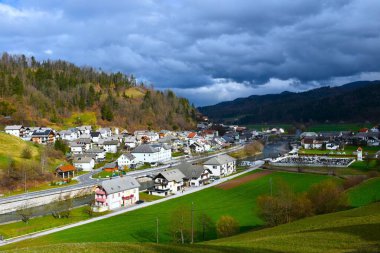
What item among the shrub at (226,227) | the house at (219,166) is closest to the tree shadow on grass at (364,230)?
the shrub at (226,227)

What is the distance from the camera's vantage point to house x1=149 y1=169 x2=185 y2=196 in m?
57.6

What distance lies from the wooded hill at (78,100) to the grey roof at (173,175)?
59502 millimetres

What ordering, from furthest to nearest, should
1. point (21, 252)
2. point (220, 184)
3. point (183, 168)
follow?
point (183, 168), point (220, 184), point (21, 252)

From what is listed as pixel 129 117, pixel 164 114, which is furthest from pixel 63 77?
pixel 164 114

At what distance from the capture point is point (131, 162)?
8231 cm

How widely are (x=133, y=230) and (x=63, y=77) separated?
400 ft

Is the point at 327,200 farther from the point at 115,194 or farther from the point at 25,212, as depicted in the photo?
the point at 25,212

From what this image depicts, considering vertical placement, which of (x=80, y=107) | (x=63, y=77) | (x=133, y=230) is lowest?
(x=133, y=230)

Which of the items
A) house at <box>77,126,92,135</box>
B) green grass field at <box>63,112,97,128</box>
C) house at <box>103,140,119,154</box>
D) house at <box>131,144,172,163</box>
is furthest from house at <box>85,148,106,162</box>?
green grass field at <box>63,112,97,128</box>

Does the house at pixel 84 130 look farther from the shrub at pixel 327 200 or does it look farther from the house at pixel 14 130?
the shrub at pixel 327 200

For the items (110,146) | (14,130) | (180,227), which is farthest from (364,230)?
(14,130)

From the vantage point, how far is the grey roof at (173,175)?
194ft

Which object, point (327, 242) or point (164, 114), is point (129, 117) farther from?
point (327, 242)

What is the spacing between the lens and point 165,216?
41.4 m
